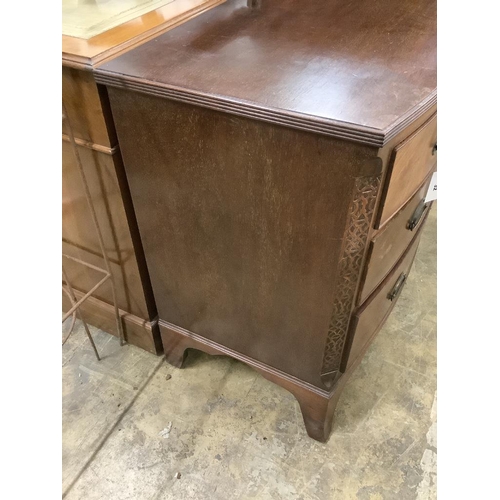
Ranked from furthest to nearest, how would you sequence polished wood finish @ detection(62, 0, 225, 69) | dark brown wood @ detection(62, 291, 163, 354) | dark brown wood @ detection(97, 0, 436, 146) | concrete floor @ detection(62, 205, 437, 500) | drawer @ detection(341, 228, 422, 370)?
dark brown wood @ detection(62, 291, 163, 354), concrete floor @ detection(62, 205, 437, 500), drawer @ detection(341, 228, 422, 370), polished wood finish @ detection(62, 0, 225, 69), dark brown wood @ detection(97, 0, 436, 146)

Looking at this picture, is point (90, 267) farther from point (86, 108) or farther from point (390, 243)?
point (390, 243)

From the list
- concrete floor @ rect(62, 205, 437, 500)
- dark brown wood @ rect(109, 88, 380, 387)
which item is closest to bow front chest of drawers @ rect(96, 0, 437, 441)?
dark brown wood @ rect(109, 88, 380, 387)

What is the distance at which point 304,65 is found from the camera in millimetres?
833

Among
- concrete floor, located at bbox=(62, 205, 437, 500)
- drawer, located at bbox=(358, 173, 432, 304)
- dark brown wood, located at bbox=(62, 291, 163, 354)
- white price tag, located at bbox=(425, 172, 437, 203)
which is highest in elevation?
white price tag, located at bbox=(425, 172, 437, 203)

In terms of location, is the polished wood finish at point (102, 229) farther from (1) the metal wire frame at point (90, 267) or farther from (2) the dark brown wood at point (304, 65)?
(2) the dark brown wood at point (304, 65)

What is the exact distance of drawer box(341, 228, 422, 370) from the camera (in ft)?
3.25

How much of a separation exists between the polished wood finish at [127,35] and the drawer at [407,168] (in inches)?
22.6

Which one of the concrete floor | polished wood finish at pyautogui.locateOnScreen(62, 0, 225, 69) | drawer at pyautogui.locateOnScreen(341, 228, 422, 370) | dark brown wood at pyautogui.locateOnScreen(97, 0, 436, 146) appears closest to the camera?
dark brown wood at pyautogui.locateOnScreen(97, 0, 436, 146)

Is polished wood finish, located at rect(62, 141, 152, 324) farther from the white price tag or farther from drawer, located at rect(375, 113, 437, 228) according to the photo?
the white price tag

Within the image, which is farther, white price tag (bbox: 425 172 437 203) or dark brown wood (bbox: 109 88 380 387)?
white price tag (bbox: 425 172 437 203)

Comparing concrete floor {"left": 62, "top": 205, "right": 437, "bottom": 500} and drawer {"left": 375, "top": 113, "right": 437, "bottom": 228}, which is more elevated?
drawer {"left": 375, "top": 113, "right": 437, "bottom": 228}

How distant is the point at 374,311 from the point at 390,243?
0.68 feet

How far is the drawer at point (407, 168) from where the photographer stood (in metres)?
0.76

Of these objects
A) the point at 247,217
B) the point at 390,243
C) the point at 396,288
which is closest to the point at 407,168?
the point at 390,243
